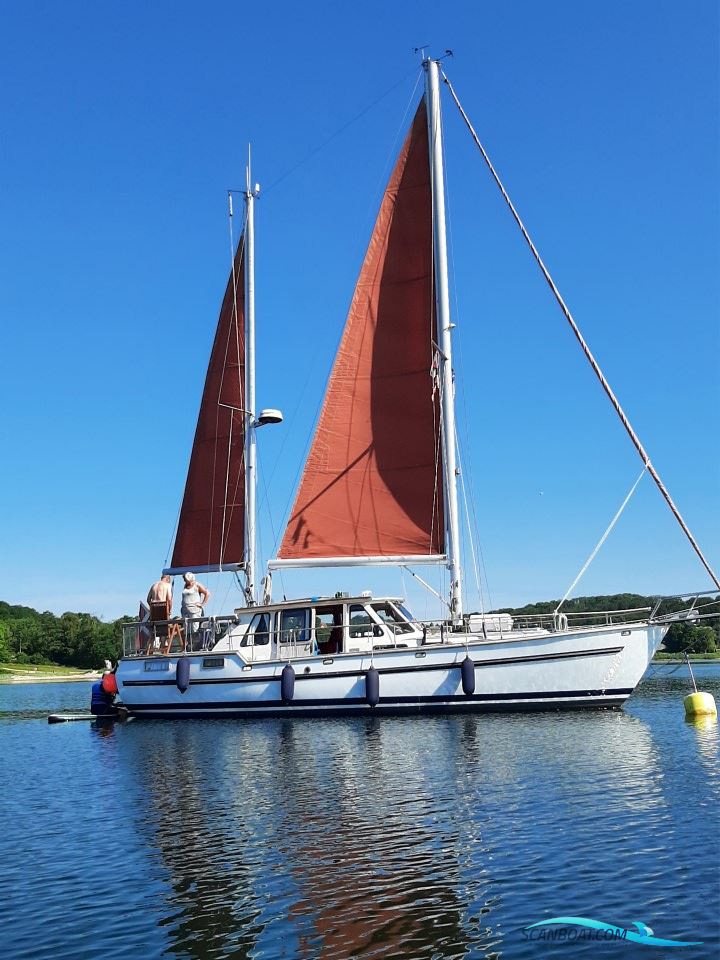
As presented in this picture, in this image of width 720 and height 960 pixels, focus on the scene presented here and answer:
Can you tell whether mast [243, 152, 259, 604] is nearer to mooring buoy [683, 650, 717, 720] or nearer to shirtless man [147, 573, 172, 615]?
shirtless man [147, 573, 172, 615]

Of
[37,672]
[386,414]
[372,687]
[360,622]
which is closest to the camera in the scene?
[372,687]

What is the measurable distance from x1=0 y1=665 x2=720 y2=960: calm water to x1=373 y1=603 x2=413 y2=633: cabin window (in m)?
4.97

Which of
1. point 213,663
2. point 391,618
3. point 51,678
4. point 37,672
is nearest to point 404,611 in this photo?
point 391,618

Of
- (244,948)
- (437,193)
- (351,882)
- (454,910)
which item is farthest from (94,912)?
(437,193)

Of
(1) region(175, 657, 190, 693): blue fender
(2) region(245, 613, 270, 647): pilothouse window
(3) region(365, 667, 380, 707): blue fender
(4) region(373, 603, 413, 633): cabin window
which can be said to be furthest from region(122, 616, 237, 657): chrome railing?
(3) region(365, 667, 380, 707): blue fender

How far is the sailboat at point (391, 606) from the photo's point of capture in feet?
73.6

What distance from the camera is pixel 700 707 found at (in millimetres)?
22672

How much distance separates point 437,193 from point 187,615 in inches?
600

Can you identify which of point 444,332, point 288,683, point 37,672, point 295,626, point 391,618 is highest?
point 444,332

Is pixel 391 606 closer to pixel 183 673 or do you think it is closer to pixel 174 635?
pixel 183 673

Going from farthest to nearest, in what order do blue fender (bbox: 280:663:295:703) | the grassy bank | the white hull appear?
the grassy bank → blue fender (bbox: 280:663:295:703) → the white hull

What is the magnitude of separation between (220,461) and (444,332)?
380 inches

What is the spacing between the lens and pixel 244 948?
7637 millimetres

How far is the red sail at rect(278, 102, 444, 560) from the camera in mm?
25109
